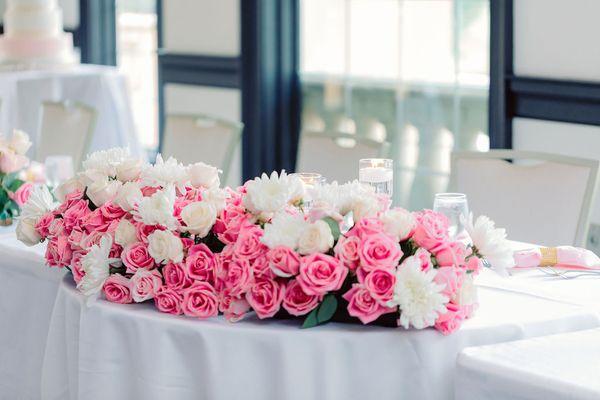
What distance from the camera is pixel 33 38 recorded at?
7215 mm

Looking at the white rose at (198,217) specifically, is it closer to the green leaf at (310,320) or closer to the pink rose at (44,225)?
the green leaf at (310,320)

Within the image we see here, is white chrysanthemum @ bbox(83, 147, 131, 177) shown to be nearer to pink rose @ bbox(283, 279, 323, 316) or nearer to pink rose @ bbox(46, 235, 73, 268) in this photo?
A: pink rose @ bbox(46, 235, 73, 268)

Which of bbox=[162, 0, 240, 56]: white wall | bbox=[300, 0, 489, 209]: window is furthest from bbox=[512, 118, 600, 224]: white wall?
bbox=[162, 0, 240, 56]: white wall

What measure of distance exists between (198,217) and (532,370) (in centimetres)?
74

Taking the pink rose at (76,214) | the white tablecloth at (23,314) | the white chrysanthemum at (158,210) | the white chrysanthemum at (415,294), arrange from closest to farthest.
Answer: the white chrysanthemum at (415,294) → the white chrysanthemum at (158,210) → the pink rose at (76,214) → the white tablecloth at (23,314)

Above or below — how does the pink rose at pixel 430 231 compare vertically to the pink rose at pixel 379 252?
above

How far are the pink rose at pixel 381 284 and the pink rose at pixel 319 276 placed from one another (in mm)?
54

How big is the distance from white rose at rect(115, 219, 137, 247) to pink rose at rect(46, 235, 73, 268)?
0.20 meters

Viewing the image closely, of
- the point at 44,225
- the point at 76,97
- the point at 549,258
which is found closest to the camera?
the point at 44,225

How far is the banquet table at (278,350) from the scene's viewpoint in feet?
7.59

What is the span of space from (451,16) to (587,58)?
38.0 inches

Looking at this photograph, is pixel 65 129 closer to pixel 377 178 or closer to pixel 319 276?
pixel 377 178

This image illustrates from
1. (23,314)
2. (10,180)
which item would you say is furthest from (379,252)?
(10,180)

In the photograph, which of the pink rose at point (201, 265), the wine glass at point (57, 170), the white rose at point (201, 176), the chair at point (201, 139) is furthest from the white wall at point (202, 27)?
the pink rose at point (201, 265)
